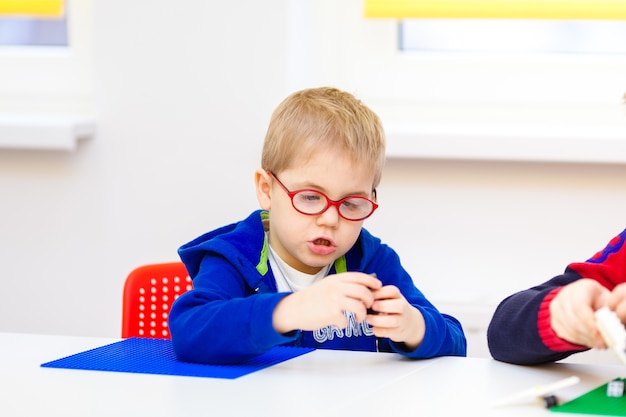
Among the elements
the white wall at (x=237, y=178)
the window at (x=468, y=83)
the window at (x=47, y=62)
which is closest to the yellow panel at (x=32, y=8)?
the window at (x=47, y=62)

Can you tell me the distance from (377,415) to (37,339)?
0.58m

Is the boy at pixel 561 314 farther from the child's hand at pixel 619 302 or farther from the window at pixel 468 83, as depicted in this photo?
the window at pixel 468 83

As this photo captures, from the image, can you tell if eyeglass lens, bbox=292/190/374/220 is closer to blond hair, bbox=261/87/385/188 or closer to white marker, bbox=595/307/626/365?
blond hair, bbox=261/87/385/188

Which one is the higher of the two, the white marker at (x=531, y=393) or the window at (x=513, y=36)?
the window at (x=513, y=36)

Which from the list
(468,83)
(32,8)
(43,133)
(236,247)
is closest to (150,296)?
(236,247)

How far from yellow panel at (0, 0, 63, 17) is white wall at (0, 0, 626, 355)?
0.28 meters

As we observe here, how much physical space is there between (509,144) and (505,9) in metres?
0.36

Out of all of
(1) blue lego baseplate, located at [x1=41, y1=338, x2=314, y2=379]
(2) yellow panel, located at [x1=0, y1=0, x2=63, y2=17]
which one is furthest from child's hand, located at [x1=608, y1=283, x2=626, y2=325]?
(2) yellow panel, located at [x1=0, y1=0, x2=63, y2=17]

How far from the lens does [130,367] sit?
45.2 inches

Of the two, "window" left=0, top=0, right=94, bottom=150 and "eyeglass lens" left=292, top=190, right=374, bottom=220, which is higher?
"window" left=0, top=0, right=94, bottom=150

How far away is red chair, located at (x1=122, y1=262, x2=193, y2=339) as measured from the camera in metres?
1.63

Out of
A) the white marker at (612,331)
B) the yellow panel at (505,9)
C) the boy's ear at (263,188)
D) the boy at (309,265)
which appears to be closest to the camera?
the white marker at (612,331)

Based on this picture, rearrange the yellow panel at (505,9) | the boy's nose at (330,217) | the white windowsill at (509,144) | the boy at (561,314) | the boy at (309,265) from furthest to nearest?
the yellow panel at (505,9)
the white windowsill at (509,144)
the boy's nose at (330,217)
the boy at (309,265)
the boy at (561,314)

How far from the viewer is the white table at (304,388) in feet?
3.13
